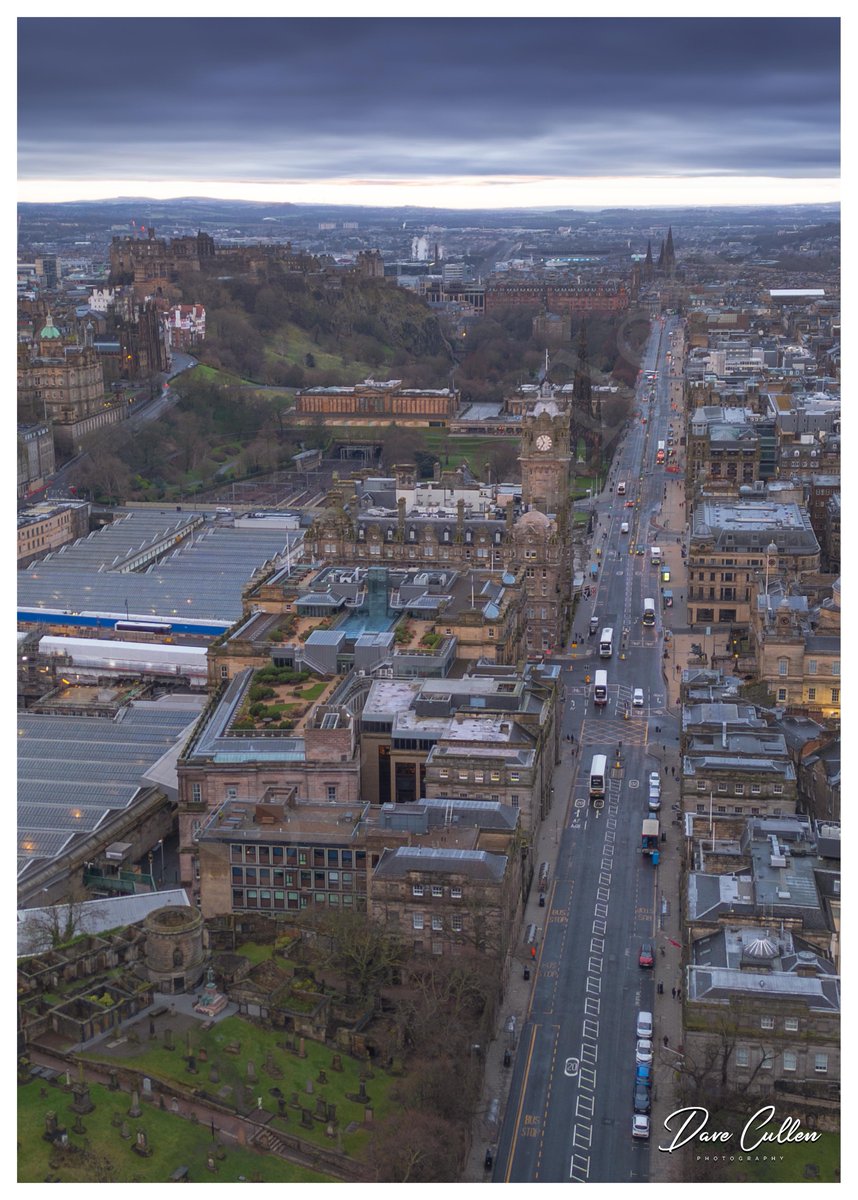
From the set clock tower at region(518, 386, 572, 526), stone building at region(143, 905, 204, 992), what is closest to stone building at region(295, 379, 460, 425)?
clock tower at region(518, 386, 572, 526)

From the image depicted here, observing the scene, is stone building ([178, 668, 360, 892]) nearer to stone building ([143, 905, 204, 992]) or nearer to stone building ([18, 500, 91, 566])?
stone building ([143, 905, 204, 992])

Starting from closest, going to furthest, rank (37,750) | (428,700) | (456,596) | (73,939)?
(73,939) → (428,700) → (37,750) → (456,596)

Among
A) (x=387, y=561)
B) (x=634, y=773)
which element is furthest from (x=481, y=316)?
(x=634, y=773)

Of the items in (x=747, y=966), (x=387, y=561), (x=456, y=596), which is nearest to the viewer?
(x=747, y=966)

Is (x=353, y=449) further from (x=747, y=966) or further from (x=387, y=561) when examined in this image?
(x=747, y=966)

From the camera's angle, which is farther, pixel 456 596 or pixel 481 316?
pixel 481 316
